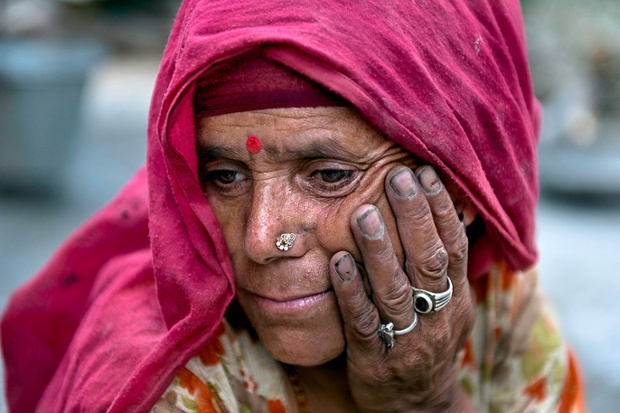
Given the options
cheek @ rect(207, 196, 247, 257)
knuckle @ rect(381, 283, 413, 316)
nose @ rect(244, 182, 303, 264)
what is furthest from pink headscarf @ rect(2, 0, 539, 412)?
knuckle @ rect(381, 283, 413, 316)

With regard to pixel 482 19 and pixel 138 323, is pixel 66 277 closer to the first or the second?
pixel 138 323

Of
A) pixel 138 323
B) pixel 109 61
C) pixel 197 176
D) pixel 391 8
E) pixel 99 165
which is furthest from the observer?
pixel 109 61

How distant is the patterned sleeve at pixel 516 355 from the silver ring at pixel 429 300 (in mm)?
428

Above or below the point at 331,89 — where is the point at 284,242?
below

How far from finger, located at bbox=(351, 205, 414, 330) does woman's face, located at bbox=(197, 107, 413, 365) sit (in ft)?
0.14

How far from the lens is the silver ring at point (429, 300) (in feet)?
6.63

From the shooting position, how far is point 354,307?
1938mm

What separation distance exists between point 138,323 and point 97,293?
37 centimetres

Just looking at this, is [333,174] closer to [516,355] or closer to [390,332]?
[390,332]

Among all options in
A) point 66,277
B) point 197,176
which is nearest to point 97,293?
point 66,277

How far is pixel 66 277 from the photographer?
2.66 m

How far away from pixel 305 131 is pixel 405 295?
452mm

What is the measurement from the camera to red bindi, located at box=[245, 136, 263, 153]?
188 centimetres

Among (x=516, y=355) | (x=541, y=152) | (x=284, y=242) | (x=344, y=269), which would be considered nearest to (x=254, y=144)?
(x=284, y=242)
